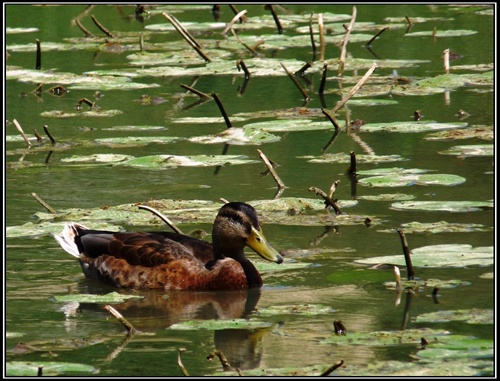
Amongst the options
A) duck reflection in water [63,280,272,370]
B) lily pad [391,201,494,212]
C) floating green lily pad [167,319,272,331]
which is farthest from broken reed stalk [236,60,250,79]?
floating green lily pad [167,319,272,331]

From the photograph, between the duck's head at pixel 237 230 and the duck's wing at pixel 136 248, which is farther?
the duck's wing at pixel 136 248

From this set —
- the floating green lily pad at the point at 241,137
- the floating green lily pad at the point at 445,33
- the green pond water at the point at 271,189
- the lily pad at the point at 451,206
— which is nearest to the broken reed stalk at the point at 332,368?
the green pond water at the point at 271,189

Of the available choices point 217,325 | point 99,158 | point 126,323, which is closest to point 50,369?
point 126,323

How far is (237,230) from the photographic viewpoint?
803 centimetres

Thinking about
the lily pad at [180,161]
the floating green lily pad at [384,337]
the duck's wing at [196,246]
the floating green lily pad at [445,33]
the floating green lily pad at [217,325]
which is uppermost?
the floating green lily pad at [384,337]

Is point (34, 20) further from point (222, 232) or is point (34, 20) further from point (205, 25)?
point (222, 232)

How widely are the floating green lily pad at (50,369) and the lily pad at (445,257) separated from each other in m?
2.43

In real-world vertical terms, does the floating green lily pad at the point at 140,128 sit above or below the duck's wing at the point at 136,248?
below

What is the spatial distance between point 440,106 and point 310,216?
457 centimetres

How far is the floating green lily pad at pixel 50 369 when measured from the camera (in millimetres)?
5848

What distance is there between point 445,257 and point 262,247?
44.5 inches

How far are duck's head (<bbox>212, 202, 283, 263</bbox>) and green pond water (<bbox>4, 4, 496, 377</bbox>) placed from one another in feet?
0.79

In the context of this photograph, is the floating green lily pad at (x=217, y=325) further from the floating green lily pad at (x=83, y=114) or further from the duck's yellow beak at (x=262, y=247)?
the floating green lily pad at (x=83, y=114)

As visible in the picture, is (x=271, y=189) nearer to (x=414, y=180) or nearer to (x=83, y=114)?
(x=414, y=180)
